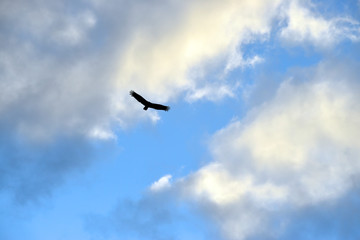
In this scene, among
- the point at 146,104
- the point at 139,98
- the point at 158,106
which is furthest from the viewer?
the point at 146,104

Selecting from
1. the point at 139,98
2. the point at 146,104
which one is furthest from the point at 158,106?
the point at 139,98

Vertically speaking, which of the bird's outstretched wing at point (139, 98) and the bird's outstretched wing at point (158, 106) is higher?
the bird's outstretched wing at point (139, 98)

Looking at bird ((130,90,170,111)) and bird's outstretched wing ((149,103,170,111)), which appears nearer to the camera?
bird ((130,90,170,111))

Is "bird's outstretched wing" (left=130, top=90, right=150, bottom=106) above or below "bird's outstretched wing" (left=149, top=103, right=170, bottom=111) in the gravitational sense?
above

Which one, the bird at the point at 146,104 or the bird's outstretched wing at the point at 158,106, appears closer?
the bird at the point at 146,104

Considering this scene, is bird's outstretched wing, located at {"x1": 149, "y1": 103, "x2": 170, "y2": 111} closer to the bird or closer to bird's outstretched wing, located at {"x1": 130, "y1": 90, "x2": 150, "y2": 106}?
the bird

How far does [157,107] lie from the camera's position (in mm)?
67188

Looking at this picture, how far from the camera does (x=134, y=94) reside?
6600 cm

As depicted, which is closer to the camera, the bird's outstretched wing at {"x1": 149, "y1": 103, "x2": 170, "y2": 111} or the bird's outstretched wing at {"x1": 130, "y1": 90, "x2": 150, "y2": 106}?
the bird's outstretched wing at {"x1": 130, "y1": 90, "x2": 150, "y2": 106}

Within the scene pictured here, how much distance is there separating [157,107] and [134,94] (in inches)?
149

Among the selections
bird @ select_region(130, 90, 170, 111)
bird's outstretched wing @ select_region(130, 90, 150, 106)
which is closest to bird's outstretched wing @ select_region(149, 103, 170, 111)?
bird @ select_region(130, 90, 170, 111)

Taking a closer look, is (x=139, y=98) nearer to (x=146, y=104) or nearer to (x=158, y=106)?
(x=146, y=104)

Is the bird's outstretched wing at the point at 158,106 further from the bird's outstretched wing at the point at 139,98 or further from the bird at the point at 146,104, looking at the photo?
the bird's outstretched wing at the point at 139,98

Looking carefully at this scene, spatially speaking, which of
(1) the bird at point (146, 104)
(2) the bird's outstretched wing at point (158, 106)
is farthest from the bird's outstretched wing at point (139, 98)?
(2) the bird's outstretched wing at point (158, 106)
